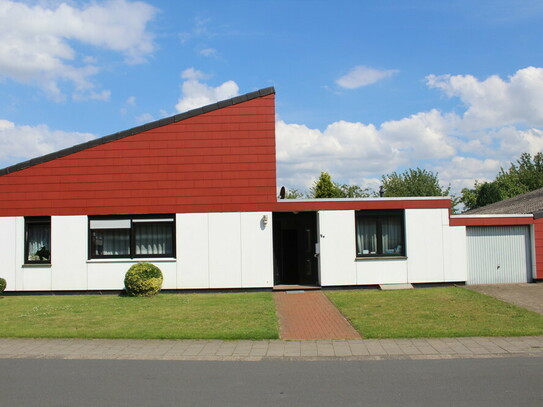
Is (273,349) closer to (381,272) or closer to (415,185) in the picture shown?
(381,272)

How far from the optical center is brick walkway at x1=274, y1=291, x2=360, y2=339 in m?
9.55

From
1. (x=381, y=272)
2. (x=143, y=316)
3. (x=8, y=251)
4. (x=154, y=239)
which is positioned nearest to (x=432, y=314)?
(x=381, y=272)

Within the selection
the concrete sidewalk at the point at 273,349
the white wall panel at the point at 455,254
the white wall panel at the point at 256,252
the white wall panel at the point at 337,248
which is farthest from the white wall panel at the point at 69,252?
the white wall panel at the point at 455,254

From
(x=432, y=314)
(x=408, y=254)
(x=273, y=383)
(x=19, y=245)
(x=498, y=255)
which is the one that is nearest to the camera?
(x=273, y=383)

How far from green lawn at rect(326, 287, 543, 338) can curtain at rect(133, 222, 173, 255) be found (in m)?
5.42

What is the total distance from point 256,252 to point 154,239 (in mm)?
3347

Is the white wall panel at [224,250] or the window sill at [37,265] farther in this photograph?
the window sill at [37,265]

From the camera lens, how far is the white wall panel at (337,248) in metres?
15.4

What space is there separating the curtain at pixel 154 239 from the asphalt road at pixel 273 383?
808 cm

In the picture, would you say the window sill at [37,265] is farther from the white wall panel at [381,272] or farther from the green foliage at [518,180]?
the green foliage at [518,180]

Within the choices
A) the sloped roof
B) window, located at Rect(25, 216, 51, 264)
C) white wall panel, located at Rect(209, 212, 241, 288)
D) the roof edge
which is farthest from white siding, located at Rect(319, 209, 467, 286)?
window, located at Rect(25, 216, 51, 264)

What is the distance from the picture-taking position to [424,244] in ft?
51.3

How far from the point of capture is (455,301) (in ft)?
41.5

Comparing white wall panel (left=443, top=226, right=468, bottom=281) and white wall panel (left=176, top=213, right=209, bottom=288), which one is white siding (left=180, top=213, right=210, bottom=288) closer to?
white wall panel (left=176, top=213, right=209, bottom=288)
